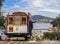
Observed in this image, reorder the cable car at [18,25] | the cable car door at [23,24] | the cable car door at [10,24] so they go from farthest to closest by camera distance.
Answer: the cable car door at [10,24] → the cable car at [18,25] → the cable car door at [23,24]

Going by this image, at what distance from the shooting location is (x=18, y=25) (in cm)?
2738

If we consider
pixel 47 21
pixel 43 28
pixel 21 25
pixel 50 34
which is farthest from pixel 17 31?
pixel 47 21

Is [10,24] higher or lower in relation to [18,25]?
higher

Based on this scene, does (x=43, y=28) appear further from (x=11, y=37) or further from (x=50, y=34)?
(x=11, y=37)

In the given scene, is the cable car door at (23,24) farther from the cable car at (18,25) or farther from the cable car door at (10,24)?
the cable car door at (10,24)

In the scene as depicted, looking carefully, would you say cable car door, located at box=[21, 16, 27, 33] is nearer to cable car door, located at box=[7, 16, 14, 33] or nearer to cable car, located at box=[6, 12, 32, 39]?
cable car, located at box=[6, 12, 32, 39]

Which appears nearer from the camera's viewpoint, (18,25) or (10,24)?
(18,25)

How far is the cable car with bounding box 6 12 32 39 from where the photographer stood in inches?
1067

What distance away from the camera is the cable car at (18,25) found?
2709cm

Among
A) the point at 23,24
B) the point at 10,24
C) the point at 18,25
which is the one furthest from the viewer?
the point at 10,24

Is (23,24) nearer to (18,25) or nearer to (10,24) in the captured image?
(18,25)

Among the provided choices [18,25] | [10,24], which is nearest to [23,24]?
[18,25]

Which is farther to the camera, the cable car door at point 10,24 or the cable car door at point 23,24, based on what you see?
the cable car door at point 10,24

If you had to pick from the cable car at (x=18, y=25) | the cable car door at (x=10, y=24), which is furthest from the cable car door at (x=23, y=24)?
the cable car door at (x=10, y=24)
